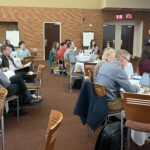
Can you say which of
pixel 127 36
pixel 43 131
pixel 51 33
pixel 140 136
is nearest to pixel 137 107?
pixel 140 136

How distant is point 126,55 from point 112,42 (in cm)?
1375

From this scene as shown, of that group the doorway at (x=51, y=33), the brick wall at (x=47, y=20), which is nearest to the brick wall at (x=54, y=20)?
the brick wall at (x=47, y=20)

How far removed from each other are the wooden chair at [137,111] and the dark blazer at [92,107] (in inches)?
25.7

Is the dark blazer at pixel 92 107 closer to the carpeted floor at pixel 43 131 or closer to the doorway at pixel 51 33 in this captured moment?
the carpeted floor at pixel 43 131

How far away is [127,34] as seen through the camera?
1906 centimetres

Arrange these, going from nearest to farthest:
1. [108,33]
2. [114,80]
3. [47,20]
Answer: [114,80]
[47,20]
[108,33]

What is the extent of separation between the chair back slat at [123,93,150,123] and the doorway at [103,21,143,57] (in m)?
15.4

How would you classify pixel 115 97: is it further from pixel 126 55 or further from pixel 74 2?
pixel 74 2

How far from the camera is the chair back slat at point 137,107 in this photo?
3396mm

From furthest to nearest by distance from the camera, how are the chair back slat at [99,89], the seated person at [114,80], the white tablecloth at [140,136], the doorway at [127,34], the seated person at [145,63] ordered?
the doorway at [127,34] → the seated person at [145,63] → the seated person at [114,80] → the chair back slat at [99,89] → the white tablecloth at [140,136]

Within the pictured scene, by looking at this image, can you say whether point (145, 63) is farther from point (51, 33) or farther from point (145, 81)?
point (51, 33)

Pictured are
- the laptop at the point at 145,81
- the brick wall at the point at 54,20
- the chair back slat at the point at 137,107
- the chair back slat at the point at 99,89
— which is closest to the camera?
the chair back slat at the point at 137,107

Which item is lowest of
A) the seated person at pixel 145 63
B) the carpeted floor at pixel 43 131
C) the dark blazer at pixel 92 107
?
the carpeted floor at pixel 43 131

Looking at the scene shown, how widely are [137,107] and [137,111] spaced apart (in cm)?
6
